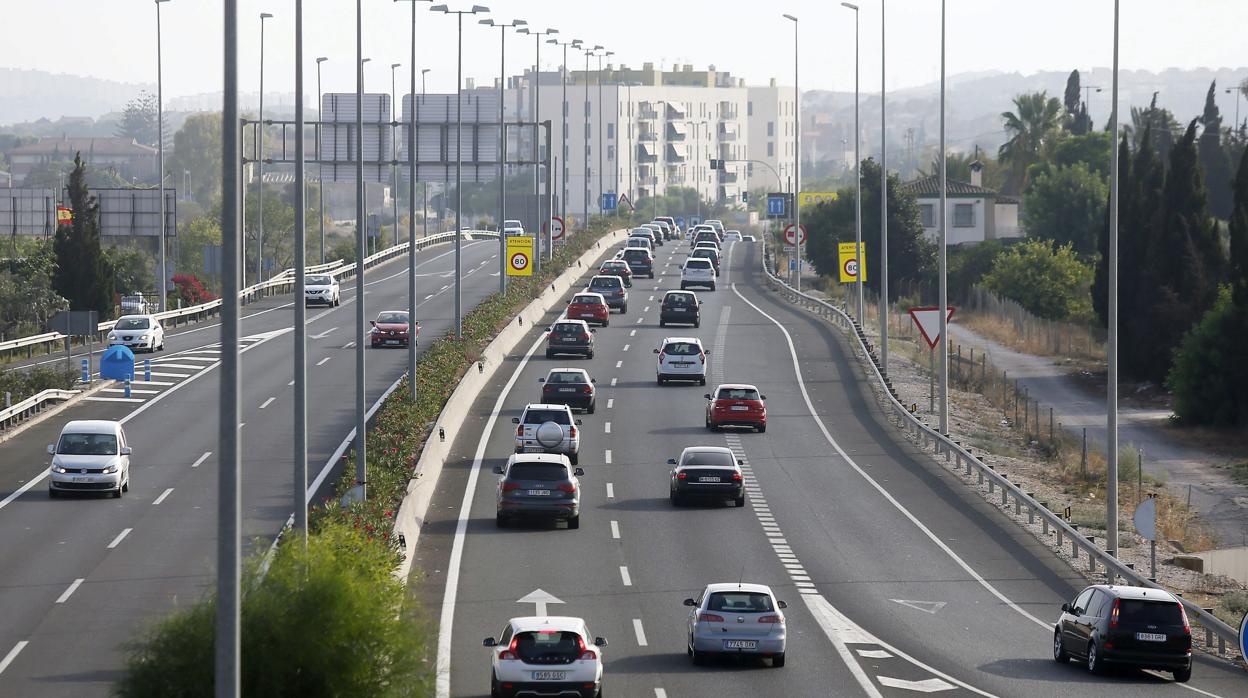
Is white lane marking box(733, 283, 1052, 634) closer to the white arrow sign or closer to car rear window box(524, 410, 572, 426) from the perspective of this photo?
car rear window box(524, 410, 572, 426)

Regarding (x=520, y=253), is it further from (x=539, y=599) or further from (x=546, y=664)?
(x=546, y=664)

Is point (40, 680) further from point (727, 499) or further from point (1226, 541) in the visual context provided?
point (1226, 541)

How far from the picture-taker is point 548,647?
67.8ft

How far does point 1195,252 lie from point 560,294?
96.3ft

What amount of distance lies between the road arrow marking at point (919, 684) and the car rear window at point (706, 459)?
46.6 feet

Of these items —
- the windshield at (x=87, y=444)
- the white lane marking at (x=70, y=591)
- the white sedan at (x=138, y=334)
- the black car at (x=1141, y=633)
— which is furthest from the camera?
the white sedan at (x=138, y=334)

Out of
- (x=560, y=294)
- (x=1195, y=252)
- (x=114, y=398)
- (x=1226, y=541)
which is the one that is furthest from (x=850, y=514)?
(x=560, y=294)

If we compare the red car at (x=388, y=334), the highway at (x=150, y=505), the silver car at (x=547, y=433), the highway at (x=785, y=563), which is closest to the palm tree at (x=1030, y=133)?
the highway at (x=150, y=505)

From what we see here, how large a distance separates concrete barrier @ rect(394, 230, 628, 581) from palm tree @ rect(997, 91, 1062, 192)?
216 feet

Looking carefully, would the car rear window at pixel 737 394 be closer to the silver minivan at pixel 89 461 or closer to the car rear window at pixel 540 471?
the car rear window at pixel 540 471

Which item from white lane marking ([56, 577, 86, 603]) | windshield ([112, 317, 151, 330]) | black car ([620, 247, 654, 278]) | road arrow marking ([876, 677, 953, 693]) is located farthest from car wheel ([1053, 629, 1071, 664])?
black car ([620, 247, 654, 278])

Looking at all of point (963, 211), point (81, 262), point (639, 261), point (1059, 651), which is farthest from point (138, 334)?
point (963, 211)

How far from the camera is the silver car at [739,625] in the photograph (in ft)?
77.2

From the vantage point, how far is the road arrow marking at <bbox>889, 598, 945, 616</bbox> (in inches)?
1104
